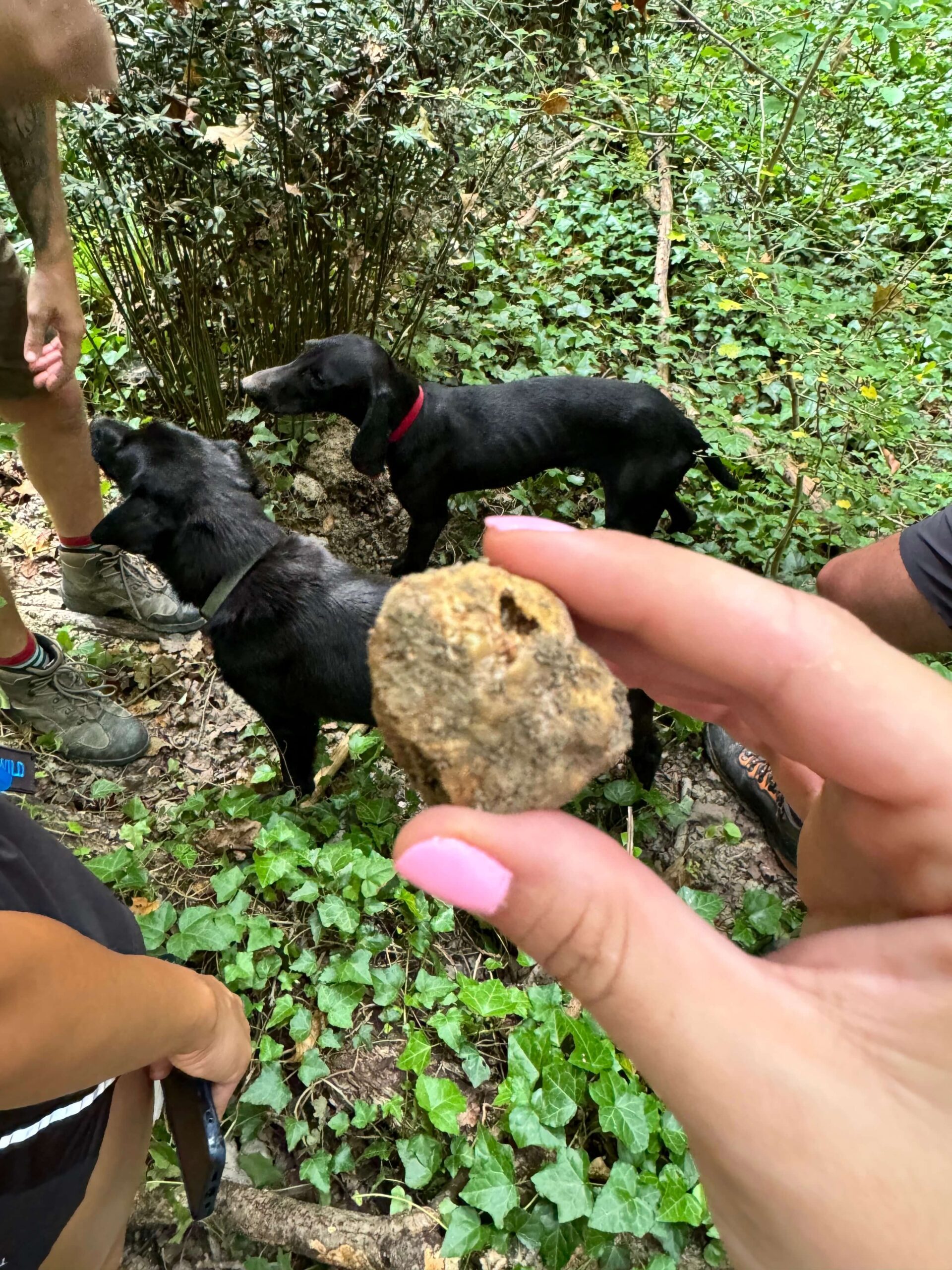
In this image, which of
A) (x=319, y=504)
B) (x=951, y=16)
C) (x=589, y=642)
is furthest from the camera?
(x=951, y=16)

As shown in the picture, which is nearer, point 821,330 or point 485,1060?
point 485,1060

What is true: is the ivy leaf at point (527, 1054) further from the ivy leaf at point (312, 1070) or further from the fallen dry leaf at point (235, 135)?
the fallen dry leaf at point (235, 135)

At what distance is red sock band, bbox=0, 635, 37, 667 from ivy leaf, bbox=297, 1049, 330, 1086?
1.96m

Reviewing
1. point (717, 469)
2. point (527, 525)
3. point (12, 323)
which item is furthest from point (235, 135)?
point (527, 525)

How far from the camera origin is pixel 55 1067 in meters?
1.16

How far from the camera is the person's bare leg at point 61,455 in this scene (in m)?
3.08

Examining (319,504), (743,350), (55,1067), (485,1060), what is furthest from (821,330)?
(55,1067)

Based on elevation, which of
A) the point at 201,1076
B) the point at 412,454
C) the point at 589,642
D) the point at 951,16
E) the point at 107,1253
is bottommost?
the point at 107,1253

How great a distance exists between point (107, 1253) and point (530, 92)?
5.82 metres

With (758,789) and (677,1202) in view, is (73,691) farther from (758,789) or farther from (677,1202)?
(758,789)

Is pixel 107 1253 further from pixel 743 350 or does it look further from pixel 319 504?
pixel 743 350

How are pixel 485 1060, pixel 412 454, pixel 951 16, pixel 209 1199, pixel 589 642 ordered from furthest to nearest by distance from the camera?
pixel 951 16
pixel 412 454
pixel 485 1060
pixel 209 1199
pixel 589 642

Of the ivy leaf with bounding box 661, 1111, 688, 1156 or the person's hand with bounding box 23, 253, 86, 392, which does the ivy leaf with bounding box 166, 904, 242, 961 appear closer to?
the ivy leaf with bounding box 661, 1111, 688, 1156

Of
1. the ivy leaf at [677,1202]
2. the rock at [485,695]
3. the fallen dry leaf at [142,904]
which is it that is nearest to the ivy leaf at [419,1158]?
the ivy leaf at [677,1202]
